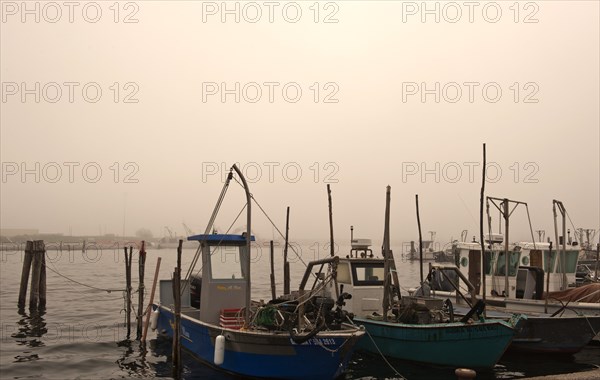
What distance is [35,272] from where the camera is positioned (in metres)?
27.8

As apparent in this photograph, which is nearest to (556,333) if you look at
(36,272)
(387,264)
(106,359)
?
(387,264)

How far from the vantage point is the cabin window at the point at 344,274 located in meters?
17.9

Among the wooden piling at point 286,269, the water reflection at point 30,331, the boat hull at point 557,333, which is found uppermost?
the wooden piling at point 286,269

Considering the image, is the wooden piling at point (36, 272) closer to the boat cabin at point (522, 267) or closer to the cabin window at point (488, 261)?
the boat cabin at point (522, 267)

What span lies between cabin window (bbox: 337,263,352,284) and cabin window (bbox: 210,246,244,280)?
3.89 meters

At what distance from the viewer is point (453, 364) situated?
48.0 feet

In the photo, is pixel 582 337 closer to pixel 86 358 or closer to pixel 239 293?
pixel 239 293

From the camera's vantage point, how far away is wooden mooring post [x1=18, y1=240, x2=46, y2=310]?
2764 centimetres

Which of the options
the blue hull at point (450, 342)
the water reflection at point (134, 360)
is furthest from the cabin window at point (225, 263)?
the blue hull at point (450, 342)

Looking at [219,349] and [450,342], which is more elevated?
[219,349]

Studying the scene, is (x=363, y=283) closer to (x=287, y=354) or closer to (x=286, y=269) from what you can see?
(x=287, y=354)

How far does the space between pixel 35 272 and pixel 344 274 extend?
18040mm

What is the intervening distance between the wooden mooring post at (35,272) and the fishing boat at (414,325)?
1758 cm

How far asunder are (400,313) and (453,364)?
6.63 ft
